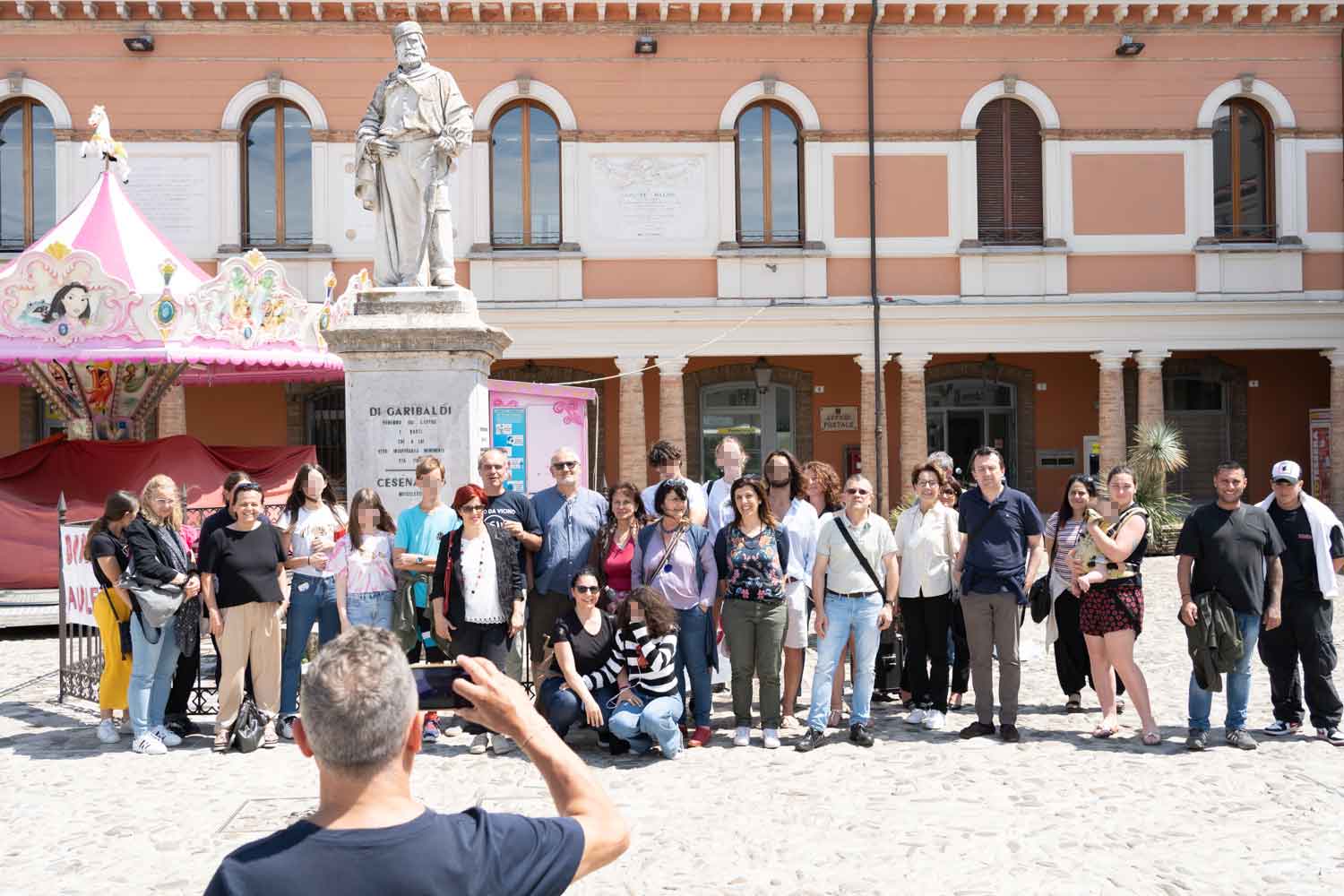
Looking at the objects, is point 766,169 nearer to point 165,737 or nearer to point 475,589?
point 475,589

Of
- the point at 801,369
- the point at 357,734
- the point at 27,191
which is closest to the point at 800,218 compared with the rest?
the point at 801,369

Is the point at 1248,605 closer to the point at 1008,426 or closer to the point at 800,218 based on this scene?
the point at 800,218

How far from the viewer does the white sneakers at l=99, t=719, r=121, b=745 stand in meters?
7.31

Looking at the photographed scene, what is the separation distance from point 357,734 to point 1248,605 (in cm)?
630

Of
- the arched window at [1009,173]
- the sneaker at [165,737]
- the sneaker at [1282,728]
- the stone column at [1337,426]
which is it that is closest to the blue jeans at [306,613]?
the sneaker at [165,737]

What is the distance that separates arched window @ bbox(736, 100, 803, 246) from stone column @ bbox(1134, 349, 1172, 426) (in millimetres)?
6308

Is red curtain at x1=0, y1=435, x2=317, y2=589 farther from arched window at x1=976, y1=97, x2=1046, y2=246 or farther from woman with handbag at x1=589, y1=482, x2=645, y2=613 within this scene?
arched window at x1=976, y1=97, x2=1046, y2=246

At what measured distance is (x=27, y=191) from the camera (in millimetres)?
19812

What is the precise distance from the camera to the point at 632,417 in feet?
65.8

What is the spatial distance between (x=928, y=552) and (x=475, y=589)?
2.95 m

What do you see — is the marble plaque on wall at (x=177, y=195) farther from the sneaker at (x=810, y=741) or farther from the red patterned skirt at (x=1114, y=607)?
the red patterned skirt at (x=1114, y=607)

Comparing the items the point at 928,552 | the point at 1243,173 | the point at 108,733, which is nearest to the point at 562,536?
the point at 928,552

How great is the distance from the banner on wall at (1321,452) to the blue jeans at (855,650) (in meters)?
16.5

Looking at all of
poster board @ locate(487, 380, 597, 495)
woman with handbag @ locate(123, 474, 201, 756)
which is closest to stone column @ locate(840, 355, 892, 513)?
poster board @ locate(487, 380, 597, 495)
